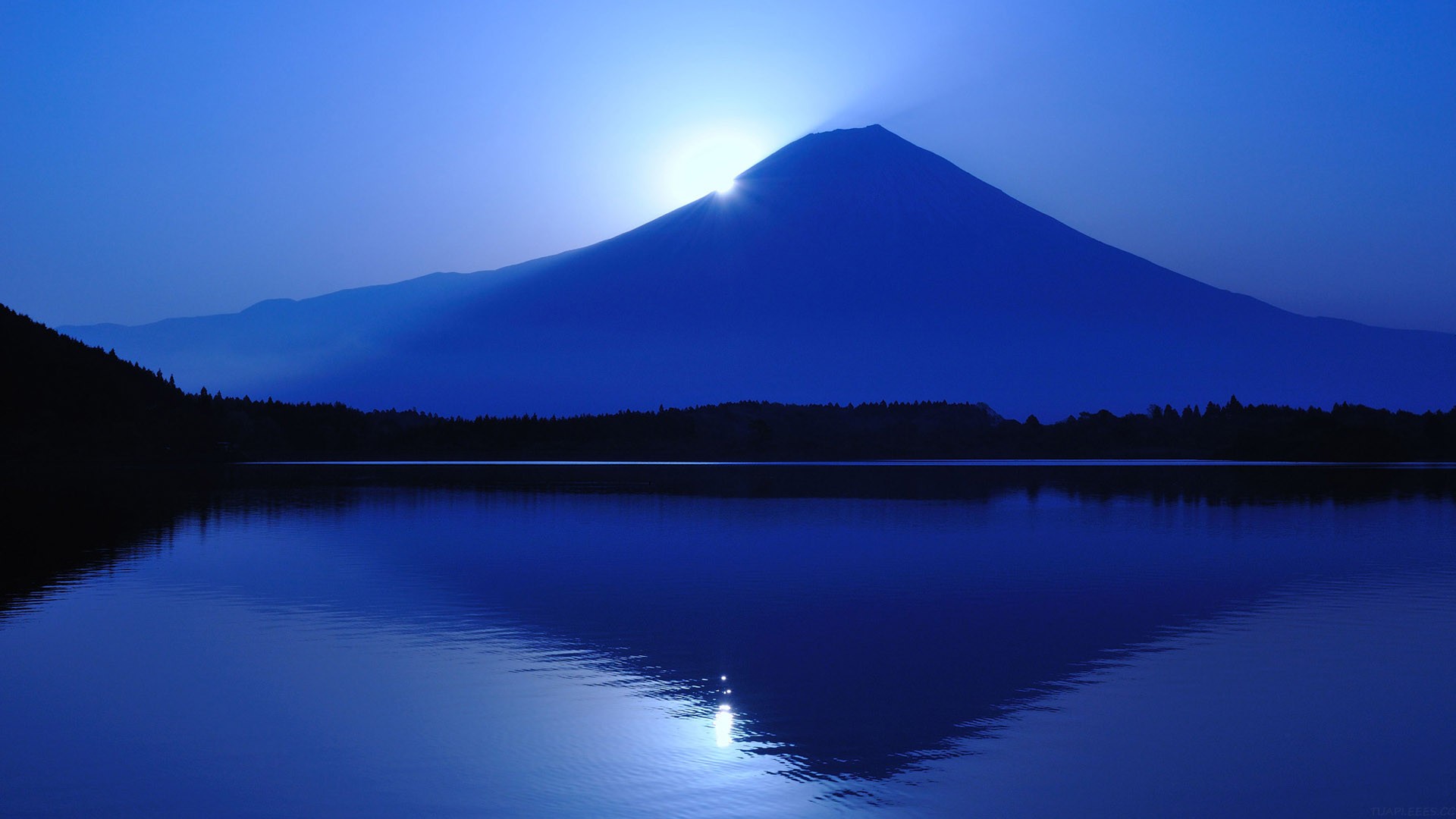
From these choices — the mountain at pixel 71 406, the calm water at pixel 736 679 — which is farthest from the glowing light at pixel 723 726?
the mountain at pixel 71 406

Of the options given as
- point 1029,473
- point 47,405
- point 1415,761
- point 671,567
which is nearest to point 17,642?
point 671,567

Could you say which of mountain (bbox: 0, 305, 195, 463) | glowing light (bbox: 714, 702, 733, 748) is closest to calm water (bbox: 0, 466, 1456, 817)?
glowing light (bbox: 714, 702, 733, 748)

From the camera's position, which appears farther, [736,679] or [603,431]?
[603,431]

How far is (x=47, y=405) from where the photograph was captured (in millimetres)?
124438

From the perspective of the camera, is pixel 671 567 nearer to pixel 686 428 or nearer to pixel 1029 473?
pixel 1029 473

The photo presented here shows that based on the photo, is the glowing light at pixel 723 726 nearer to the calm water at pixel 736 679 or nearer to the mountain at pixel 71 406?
the calm water at pixel 736 679

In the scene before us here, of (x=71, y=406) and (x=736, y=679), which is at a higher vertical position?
(x=71, y=406)

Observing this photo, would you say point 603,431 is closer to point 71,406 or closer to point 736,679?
point 71,406

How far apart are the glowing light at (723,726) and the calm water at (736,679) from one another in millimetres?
73

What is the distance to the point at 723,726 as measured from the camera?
1298 centimetres

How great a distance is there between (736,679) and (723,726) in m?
2.60

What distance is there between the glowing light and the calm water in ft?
0.24

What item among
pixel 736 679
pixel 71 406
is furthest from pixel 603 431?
→ pixel 736 679

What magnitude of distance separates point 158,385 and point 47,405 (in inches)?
948
